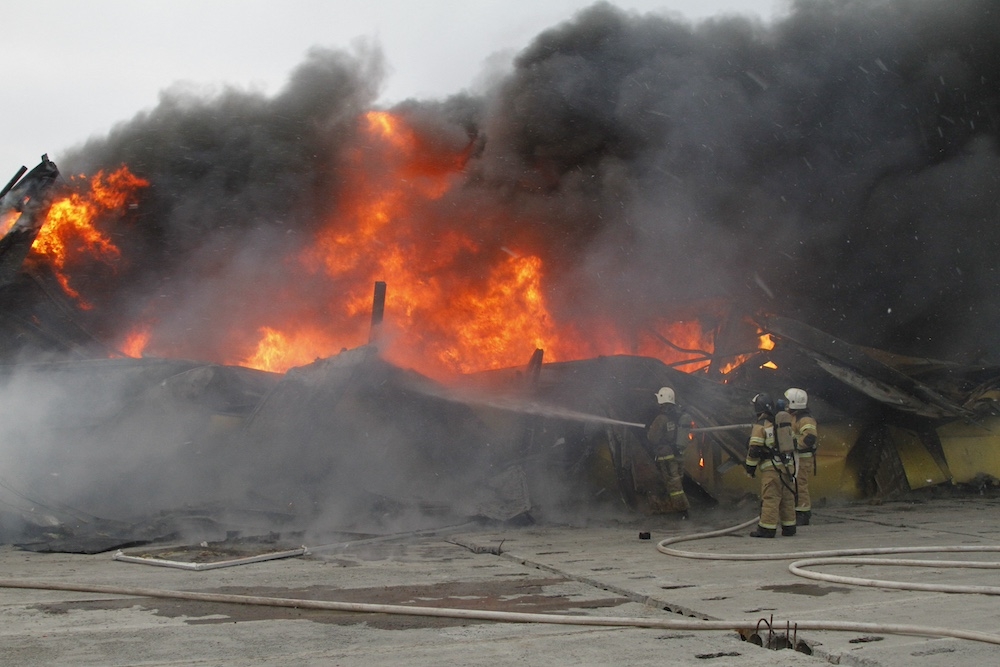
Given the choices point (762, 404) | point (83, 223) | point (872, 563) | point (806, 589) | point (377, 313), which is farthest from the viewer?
point (83, 223)

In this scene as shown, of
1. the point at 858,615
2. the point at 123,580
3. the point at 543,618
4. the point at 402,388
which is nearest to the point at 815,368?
the point at 402,388

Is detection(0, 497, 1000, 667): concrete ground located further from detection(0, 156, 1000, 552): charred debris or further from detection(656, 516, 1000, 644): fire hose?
detection(0, 156, 1000, 552): charred debris

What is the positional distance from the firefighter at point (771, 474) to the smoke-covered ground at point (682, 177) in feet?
18.9

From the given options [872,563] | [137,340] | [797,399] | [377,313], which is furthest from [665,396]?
[137,340]

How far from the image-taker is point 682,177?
1391 cm

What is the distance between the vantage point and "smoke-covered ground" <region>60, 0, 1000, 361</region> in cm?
1367

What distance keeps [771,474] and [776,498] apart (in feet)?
0.78

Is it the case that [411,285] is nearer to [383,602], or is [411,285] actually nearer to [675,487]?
[675,487]

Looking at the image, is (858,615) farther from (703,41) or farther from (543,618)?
(703,41)

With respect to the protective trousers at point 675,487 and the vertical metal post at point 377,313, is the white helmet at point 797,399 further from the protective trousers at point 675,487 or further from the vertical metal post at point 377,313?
the vertical metal post at point 377,313

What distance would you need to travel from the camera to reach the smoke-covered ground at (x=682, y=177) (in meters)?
13.7

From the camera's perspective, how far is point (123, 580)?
5.57 metres

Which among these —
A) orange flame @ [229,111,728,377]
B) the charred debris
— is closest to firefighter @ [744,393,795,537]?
the charred debris

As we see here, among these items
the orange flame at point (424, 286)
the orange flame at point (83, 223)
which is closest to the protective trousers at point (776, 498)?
the orange flame at point (424, 286)
